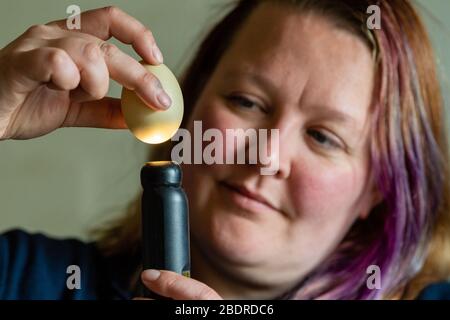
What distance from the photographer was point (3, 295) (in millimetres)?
898

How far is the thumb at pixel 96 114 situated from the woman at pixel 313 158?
0.73 feet

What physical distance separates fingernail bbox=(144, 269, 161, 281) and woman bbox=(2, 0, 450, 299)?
1.08 ft

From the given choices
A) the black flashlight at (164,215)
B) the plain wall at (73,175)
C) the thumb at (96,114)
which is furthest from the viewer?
the plain wall at (73,175)

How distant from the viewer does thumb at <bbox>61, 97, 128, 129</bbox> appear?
2.28ft

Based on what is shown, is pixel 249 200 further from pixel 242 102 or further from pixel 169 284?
pixel 169 284

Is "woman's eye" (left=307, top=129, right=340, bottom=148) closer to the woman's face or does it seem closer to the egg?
the woman's face

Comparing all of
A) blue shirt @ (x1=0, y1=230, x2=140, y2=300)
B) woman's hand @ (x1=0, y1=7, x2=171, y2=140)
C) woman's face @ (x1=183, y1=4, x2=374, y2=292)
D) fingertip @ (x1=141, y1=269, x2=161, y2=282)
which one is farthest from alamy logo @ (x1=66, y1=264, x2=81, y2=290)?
fingertip @ (x1=141, y1=269, x2=161, y2=282)

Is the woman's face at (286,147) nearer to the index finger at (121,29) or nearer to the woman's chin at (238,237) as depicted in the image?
the woman's chin at (238,237)

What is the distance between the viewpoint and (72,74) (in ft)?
1.89

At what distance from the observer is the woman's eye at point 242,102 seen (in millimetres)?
900

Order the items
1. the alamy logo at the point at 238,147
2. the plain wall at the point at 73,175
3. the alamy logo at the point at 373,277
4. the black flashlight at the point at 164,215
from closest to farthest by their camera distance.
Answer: the black flashlight at the point at 164,215 → the alamy logo at the point at 238,147 → the alamy logo at the point at 373,277 → the plain wall at the point at 73,175

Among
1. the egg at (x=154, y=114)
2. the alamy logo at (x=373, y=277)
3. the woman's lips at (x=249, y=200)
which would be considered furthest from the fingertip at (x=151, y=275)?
the alamy logo at (x=373, y=277)

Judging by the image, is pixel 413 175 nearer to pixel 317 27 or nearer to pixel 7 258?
A: pixel 317 27

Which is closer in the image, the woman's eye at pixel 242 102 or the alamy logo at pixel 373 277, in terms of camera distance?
the woman's eye at pixel 242 102
